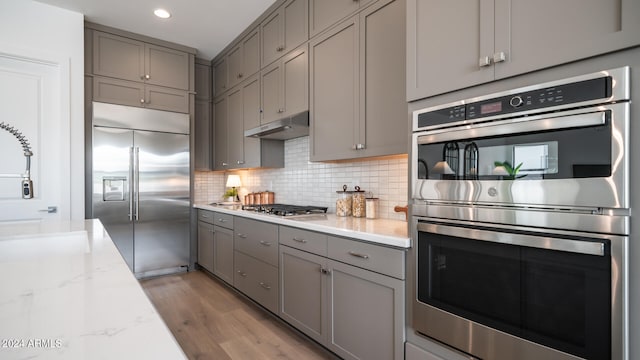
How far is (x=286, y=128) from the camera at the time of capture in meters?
2.88

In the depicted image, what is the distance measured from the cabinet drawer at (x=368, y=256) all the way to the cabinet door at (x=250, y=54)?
2.33 m

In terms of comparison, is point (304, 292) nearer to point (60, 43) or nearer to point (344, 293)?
point (344, 293)

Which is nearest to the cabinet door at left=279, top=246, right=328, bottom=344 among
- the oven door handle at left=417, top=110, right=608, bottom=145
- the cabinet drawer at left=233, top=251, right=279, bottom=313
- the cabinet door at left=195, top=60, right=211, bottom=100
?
the cabinet drawer at left=233, top=251, right=279, bottom=313

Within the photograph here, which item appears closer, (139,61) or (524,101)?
(524,101)

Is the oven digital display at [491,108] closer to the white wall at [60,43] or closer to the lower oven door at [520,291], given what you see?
the lower oven door at [520,291]

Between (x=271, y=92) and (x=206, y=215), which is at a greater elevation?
(x=271, y=92)

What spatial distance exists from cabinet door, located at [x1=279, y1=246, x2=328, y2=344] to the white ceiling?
245 cm

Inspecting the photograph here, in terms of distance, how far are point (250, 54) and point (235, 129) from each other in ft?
2.92

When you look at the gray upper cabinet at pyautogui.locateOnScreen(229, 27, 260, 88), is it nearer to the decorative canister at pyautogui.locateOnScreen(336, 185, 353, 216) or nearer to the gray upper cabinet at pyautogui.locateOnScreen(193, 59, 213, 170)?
the gray upper cabinet at pyautogui.locateOnScreen(193, 59, 213, 170)

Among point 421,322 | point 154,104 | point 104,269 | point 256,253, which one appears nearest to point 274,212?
point 256,253

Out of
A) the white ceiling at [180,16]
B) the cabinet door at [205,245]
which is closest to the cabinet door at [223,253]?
the cabinet door at [205,245]

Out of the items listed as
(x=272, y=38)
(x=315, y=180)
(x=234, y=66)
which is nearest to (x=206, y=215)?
(x=315, y=180)

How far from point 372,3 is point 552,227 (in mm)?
1759

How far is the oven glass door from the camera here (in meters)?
1.07
